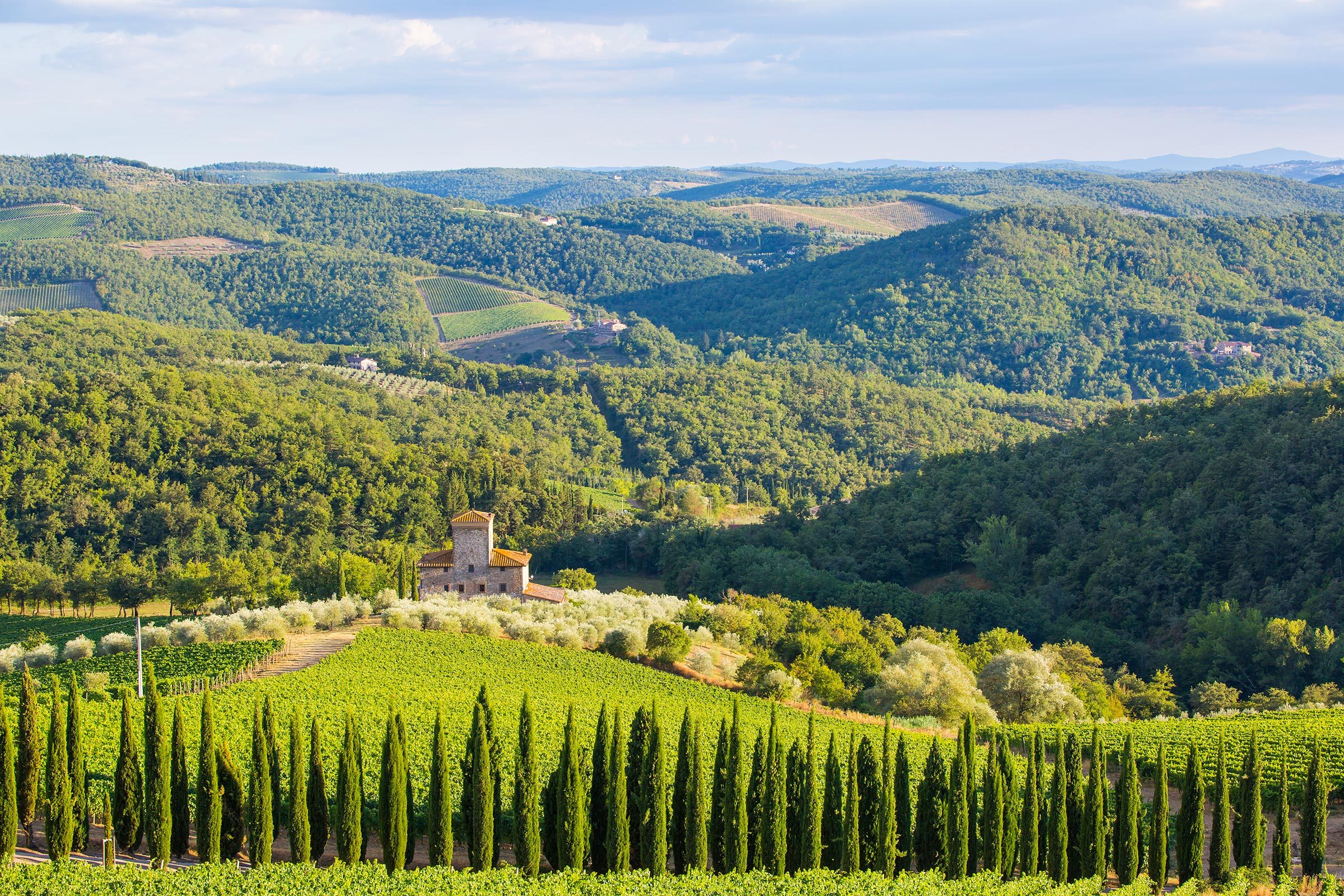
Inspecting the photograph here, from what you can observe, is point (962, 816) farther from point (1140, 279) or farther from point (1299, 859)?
point (1140, 279)

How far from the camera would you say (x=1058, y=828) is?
1102 inches

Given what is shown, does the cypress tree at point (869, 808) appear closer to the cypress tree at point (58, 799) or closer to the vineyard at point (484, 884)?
the vineyard at point (484, 884)

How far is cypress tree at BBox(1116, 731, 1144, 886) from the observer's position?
27.9 meters

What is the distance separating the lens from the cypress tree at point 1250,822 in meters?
28.0

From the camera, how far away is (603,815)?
27969mm

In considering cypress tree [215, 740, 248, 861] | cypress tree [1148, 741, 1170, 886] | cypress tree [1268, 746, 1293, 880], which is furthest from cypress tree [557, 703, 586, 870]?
cypress tree [1268, 746, 1293, 880]

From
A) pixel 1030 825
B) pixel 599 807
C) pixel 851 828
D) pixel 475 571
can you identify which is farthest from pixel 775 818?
pixel 475 571

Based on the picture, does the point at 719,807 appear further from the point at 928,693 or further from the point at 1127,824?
the point at 928,693

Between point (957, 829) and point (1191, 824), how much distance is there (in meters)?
5.21

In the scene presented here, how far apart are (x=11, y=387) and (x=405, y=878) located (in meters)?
70.5

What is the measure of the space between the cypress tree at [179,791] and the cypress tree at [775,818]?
1228cm

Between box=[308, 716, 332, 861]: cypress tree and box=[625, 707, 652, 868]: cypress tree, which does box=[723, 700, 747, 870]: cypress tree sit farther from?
box=[308, 716, 332, 861]: cypress tree

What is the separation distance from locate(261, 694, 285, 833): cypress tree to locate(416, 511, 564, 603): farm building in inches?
944

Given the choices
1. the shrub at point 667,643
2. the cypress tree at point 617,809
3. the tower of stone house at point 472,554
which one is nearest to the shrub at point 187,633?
the tower of stone house at point 472,554
